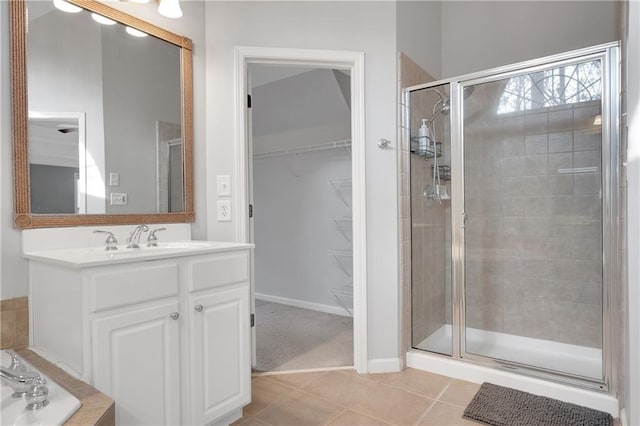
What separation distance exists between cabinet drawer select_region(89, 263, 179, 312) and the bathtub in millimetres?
278

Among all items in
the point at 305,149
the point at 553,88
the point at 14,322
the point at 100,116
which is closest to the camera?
the point at 14,322

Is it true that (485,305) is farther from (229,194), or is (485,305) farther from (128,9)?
(128,9)

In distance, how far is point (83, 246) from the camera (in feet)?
5.76

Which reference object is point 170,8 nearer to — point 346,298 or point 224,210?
point 224,210

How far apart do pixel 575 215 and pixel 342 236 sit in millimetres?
1965

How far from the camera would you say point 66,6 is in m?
1.72

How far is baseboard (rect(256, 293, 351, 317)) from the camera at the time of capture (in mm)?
3795

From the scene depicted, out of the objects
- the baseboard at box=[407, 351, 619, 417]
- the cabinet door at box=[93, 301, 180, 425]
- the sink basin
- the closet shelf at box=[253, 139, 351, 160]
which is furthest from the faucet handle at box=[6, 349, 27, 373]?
the closet shelf at box=[253, 139, 351, 160]

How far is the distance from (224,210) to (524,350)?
7.62ft

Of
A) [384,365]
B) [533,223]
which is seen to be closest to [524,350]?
[533,223]

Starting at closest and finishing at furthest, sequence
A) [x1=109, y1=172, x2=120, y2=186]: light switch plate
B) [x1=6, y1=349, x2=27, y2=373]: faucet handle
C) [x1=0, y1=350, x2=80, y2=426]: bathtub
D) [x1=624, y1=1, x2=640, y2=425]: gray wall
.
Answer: [x1=0, y1=350, x2=80, y2=426]: bathtub → [x1=6, y1=349, x2=27, y2=373]: faucet handle → [x1=624, y1=1, x2=640, y2=425]: gray wall → [x1=109, y1=172, x2=120, y2=186]: light switch plate

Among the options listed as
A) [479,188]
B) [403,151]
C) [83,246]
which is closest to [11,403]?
[83,246]

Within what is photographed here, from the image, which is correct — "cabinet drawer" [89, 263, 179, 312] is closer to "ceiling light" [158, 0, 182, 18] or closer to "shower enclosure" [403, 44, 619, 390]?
"ceiling light" [158, 0, 182, 18]

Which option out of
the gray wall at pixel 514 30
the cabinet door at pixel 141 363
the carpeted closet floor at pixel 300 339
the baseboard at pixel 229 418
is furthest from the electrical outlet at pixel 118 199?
the gray wall at pixel 514 30
